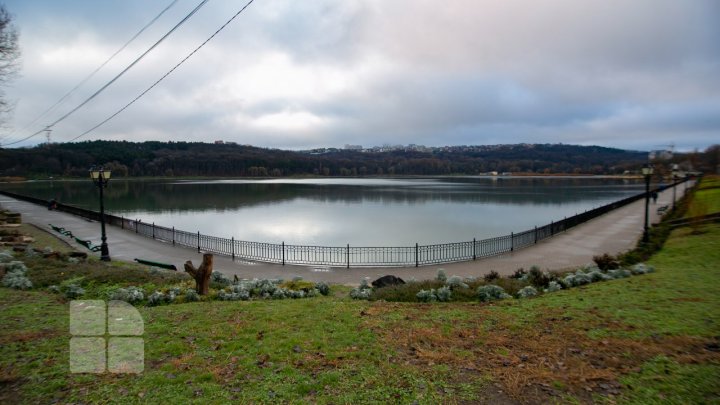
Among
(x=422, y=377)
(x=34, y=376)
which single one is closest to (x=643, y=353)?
(x=422, y=377)

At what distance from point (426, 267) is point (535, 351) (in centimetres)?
1066

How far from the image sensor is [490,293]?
9305mm

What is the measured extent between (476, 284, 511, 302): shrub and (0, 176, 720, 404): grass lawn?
23.1 inches

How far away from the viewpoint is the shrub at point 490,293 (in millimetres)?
9196

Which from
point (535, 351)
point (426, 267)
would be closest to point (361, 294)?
point (535, 351)

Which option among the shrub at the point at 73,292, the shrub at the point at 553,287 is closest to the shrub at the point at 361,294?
the shrub at the point at 553,287

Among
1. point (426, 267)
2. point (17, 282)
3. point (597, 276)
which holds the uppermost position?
point (17, 282)

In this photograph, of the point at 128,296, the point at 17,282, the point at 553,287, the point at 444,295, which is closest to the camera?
the point at 128,296

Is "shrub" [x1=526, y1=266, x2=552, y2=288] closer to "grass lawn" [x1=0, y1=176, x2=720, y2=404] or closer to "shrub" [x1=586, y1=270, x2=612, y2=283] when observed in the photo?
"shrub" [x1=586, y1=270, x2=612, y2=283]

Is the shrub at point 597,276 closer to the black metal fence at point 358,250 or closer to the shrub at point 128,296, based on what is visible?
the black metal fence at point 358,250

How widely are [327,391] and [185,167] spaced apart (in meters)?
167

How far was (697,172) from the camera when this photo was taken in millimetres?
56469

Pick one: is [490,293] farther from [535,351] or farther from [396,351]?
[396,351]

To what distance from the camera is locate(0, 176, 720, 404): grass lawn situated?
15.0ft
